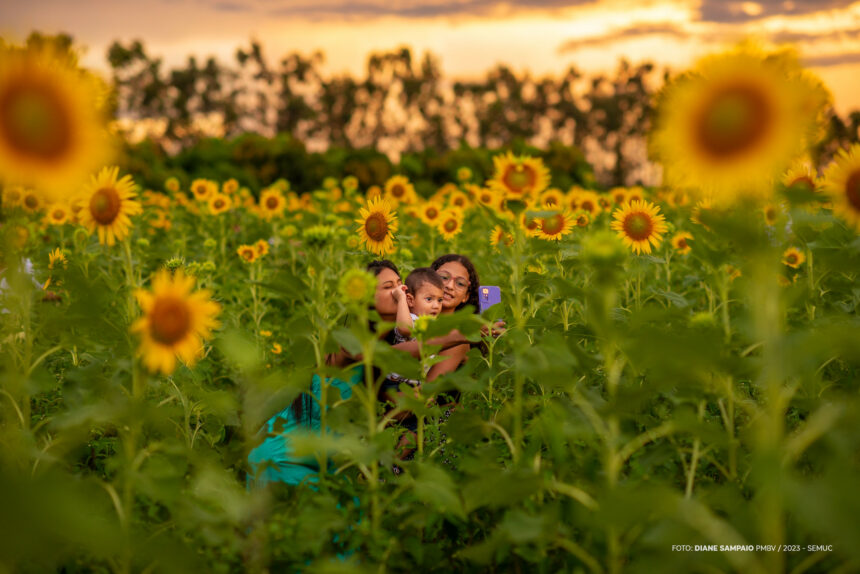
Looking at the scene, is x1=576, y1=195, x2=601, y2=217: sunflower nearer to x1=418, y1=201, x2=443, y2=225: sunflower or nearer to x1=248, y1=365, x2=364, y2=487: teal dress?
x1=418, y1=201, x2=443, y2=225: sunflower

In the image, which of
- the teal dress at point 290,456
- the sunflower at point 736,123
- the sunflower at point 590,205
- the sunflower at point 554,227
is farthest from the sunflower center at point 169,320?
the sunflower at point 590,205

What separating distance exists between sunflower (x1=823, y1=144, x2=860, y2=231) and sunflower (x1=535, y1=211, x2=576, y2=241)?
4.60 ft

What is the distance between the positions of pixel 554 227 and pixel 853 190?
1551mm

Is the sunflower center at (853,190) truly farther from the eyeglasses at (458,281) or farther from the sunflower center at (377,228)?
the eyeglasses at (458,281)

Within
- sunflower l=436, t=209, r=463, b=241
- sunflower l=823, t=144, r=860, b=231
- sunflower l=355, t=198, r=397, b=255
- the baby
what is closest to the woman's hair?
the baby

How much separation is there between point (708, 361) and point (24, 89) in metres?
1.94

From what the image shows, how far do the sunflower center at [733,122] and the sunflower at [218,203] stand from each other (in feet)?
18.9

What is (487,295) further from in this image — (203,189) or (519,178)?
(203,189)

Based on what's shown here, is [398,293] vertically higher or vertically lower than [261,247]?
higher

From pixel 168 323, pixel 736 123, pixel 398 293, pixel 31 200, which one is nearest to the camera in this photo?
pixel 736 123

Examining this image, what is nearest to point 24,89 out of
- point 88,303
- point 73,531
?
point 88,303

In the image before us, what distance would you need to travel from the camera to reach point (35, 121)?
2.07 m

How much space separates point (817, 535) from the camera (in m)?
1.96

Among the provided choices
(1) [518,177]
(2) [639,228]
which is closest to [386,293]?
(1) [518,177]
